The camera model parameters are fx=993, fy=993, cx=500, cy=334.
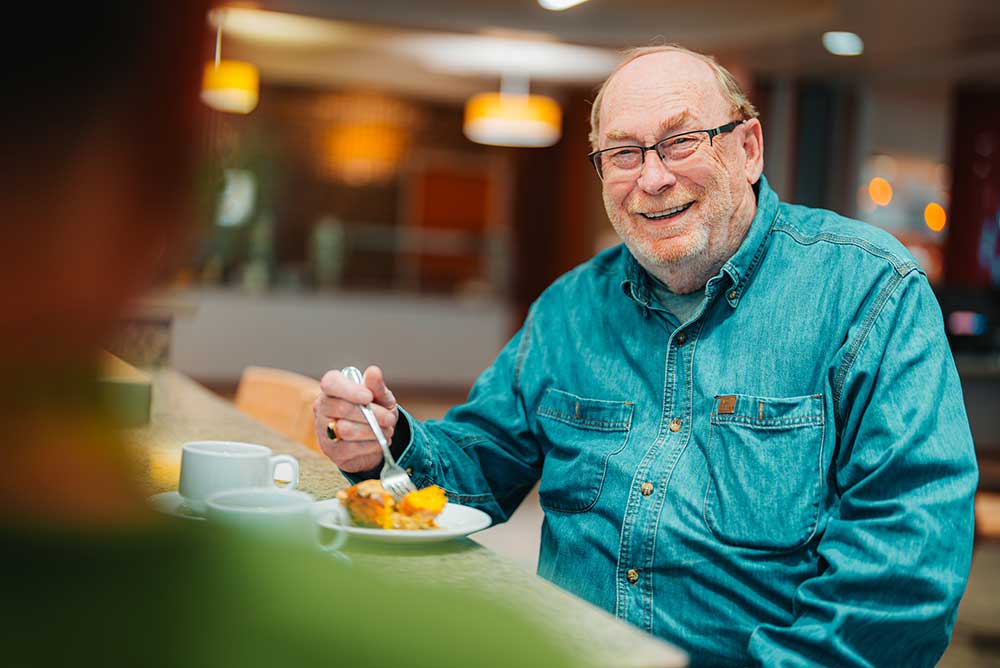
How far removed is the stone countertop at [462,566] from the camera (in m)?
0.71

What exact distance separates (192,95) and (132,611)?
0.46 ft

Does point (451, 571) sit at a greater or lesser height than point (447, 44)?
lesser

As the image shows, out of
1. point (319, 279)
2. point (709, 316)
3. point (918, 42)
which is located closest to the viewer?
point (709, 316)

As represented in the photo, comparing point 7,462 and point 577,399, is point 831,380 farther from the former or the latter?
point 7,462

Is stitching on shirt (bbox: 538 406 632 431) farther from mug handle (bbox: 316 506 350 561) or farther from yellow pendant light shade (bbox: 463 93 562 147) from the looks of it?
yellow pendant light shade (bbox: 463 93 562 147)

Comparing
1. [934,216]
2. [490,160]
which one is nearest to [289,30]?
[490,160]

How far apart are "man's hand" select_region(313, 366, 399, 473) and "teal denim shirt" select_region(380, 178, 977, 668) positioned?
0.08 m

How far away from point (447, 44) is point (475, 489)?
7099 mm

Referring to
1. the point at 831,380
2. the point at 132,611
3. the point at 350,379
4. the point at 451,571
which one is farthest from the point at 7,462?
the point at 831,380

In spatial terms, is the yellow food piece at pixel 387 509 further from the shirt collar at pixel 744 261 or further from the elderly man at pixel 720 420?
the shirt collar at pixel 744 261

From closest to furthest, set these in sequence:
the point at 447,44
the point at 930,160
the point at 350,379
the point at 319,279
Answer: the point at 350,379
the point at 447,44
the point at 930,160
the point at 319,279

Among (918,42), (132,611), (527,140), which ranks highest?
(918,42)

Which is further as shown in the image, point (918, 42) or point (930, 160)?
point (930, 160)

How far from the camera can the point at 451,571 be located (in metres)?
0.92
